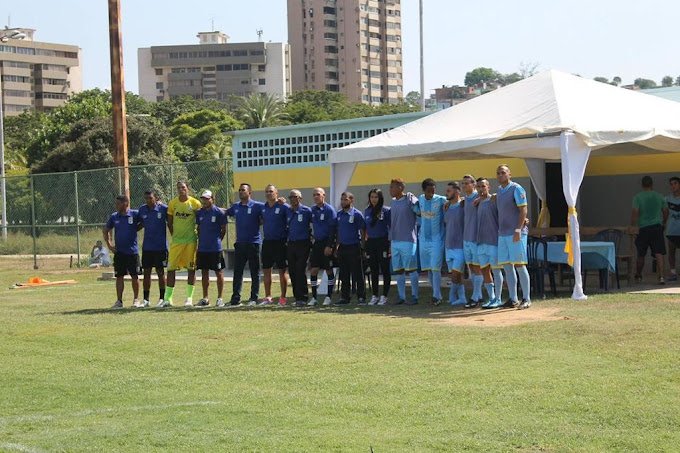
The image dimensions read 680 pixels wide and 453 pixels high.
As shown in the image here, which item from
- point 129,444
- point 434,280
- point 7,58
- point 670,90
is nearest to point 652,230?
point 434,280

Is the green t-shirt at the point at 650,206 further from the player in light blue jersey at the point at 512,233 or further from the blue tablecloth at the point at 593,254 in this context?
the player in light blue jersey at the point at 512,233

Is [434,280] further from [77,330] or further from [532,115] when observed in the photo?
[77,330]

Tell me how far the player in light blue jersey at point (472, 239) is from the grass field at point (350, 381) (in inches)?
26.7

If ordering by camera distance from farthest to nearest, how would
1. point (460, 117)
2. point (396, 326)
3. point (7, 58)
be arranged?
point (7, 58) → point (460, 117) → point (396, 326)

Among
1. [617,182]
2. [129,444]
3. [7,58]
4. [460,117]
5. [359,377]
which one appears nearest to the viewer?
[129,444]

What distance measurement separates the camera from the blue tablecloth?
1816 cm

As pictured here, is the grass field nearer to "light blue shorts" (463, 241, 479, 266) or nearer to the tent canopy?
"light blue shorts" (463, 241, 479, 266)

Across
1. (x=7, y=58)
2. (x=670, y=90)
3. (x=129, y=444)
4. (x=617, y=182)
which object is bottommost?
(x=129, y=444)

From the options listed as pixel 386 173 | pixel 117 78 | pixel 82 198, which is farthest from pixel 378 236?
pixel 82 198

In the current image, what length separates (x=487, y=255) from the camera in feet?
54.9

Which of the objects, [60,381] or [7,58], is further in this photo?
[7,58]

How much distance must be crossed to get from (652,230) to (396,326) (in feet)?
22.6

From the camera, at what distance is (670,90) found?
84.2 ft

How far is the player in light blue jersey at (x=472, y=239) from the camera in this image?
17.0 metres
